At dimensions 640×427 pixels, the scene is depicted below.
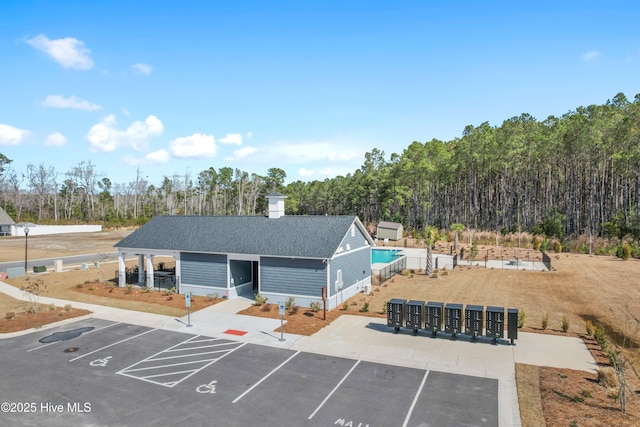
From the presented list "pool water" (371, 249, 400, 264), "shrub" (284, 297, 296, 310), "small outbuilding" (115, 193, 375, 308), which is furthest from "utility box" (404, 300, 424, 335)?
"pool water" (371, 249, 400, 264)

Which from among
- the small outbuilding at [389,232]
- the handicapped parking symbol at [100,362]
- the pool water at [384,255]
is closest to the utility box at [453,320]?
A: the handicapped parking symbol at [100,362]

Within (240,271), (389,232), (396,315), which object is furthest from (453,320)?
(389,232)

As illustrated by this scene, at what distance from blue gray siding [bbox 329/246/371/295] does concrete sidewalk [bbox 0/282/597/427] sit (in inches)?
129

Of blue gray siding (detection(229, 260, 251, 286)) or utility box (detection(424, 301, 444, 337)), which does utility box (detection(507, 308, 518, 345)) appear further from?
blue gray siding (detection(229, 260, 251, 286))

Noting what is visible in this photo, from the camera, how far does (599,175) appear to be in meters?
66.8

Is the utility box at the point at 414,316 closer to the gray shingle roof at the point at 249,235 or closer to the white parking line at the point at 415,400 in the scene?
the white parking line at the point at 415,400

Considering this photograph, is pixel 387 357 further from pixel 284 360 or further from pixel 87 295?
pixel 87 295

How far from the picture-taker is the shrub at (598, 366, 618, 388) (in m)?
12.8

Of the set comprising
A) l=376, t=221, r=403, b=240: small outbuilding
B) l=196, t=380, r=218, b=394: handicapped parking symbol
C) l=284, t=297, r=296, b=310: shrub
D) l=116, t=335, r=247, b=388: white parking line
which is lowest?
l=196, t=380, r=218, b=394: handicapped parking symbol

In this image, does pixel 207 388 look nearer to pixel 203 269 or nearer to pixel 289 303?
pixel 289 303

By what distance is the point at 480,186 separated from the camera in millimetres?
81438

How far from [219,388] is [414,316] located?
30.6 feet

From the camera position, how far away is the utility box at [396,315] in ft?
61.1

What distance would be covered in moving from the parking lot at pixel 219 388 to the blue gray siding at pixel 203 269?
8219mm
